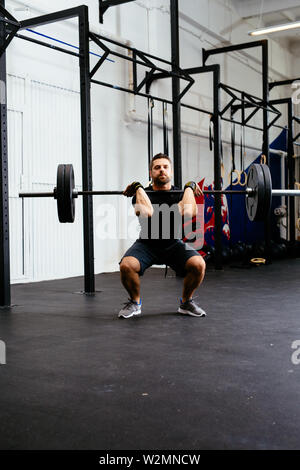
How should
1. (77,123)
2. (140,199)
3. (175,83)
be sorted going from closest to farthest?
(140,199) → (175,83) → (77,123)

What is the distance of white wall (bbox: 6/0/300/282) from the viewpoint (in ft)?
16.3

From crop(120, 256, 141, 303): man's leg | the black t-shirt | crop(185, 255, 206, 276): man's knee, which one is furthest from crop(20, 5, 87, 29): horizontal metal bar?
crop(185, 255, 206, 276): man's knee

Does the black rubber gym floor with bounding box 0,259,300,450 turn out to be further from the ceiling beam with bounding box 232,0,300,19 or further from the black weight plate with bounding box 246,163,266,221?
the ceiling beam with bounding box 232,0,300,19

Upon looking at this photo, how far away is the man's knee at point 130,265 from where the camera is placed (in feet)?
10.1

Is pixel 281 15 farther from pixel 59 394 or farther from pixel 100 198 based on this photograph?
pixel 59 394

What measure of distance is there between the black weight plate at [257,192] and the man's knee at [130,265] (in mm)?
755

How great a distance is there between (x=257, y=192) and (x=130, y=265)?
2.89ft

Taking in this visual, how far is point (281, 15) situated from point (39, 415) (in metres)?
9.18

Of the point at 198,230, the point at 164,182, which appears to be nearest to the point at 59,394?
the point at 164,182

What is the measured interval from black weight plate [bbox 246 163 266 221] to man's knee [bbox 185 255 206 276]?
430 millimetres

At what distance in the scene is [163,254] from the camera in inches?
127

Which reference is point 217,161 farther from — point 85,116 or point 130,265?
point 130,265

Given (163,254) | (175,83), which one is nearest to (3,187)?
(163,254)

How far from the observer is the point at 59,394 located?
1.73 m
